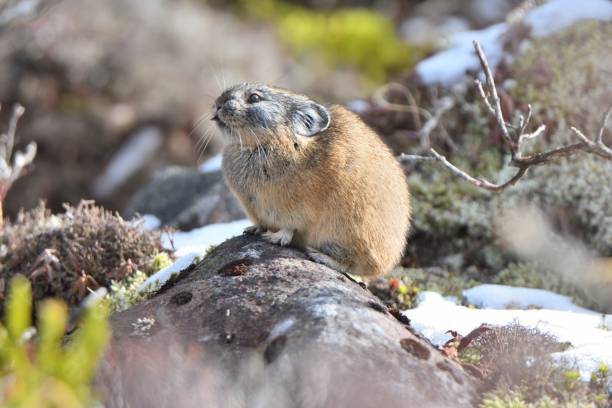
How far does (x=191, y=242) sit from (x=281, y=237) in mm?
2311

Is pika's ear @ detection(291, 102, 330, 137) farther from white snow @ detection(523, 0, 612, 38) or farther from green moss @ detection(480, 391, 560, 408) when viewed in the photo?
white snow @ detection(523, 0, 612, 38)

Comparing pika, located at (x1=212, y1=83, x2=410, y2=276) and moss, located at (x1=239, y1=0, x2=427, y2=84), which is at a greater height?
pika, located at (x1=212, y1=83, x2=410, y2=276)

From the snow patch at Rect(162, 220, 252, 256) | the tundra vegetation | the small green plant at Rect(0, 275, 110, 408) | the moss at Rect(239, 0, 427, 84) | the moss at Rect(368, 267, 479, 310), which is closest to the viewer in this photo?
the small green plant at Rect(0, 275, 110, 408)

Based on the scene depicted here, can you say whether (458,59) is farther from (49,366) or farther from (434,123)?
(49,366)

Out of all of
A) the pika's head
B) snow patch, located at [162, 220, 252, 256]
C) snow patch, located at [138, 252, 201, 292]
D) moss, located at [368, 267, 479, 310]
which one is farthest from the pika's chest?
moss, located at [368, 267, 479, 310]

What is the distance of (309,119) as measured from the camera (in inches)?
236

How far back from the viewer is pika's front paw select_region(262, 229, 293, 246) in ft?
19.1

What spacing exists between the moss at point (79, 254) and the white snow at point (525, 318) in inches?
96.9

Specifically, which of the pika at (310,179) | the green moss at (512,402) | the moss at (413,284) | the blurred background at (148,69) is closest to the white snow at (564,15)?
the moss at (413,284)

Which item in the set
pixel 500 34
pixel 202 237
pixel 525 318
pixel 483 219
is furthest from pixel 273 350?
pixel 500 34

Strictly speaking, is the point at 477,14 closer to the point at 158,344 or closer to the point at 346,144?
the point at 346,144

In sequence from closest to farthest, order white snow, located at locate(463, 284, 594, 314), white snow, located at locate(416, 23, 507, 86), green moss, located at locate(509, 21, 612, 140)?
white snow, located at locate(463, 284, 594, 314) → green moss, located at locate(509, 21, 612, 140) → white snow, located at locate(416, 23, 507, 86)

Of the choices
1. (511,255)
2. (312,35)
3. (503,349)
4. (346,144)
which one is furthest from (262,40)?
(503,349)

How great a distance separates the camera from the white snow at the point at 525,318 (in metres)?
5.15
